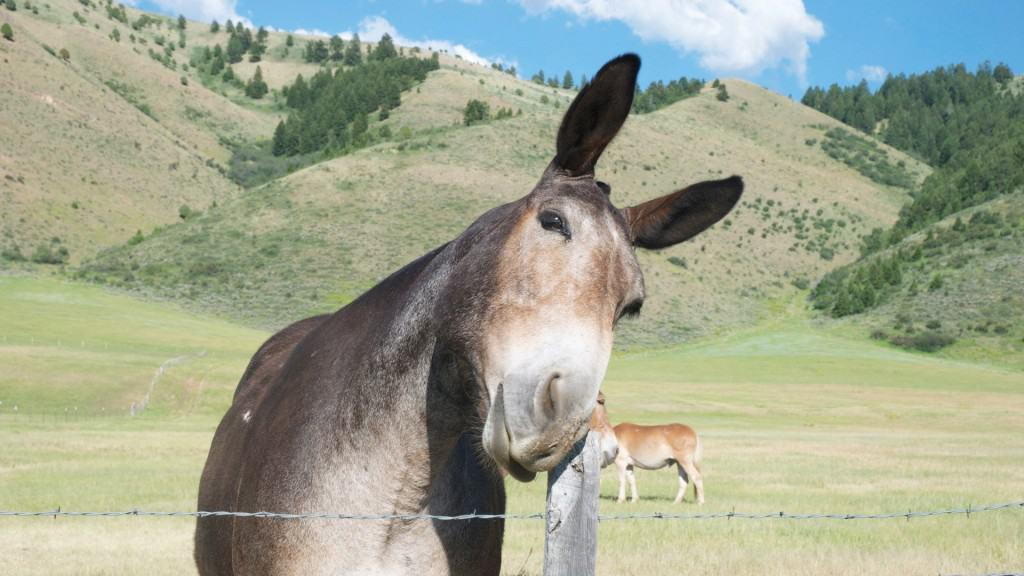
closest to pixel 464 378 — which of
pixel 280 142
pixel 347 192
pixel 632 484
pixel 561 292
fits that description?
pixel 561 292

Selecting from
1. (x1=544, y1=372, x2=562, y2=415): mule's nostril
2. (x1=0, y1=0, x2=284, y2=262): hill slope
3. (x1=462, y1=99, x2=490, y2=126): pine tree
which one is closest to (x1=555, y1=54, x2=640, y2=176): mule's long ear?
(x1=544, y1=372, x2=562, y2=415): mule's nostril

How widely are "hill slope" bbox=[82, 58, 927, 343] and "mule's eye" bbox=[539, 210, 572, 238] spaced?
237 feet

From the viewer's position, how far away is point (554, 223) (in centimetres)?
338

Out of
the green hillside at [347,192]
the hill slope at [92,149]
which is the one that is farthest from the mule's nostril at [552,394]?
the hill slope at [92,149]

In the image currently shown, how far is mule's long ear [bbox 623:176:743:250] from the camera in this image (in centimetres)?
380

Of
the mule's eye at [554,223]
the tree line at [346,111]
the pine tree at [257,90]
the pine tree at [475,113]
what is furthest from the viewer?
the pine tree at [257,90]

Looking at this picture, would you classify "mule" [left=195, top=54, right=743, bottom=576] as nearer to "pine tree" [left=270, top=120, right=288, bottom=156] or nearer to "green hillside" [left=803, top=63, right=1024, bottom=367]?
"green hillside" [left=803, top=63, right=1024, bottom=367]

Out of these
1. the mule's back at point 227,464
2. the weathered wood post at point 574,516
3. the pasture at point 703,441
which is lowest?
the pasture at point 703,441

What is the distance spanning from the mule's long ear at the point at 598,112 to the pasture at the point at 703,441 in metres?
1.67

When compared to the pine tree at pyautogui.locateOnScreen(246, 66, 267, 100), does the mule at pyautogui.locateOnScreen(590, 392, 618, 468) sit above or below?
below

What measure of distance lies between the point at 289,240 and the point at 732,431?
62.9 meters

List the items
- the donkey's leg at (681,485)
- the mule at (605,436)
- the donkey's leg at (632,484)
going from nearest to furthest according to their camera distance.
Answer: the mule at (605,436) < the donkey's leg at (681,485) < the donkey's leg at (632,484)

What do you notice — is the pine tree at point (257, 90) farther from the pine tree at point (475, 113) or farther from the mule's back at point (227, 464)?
the mule's back at point (227, 464)

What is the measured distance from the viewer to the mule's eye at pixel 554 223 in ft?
11.0
